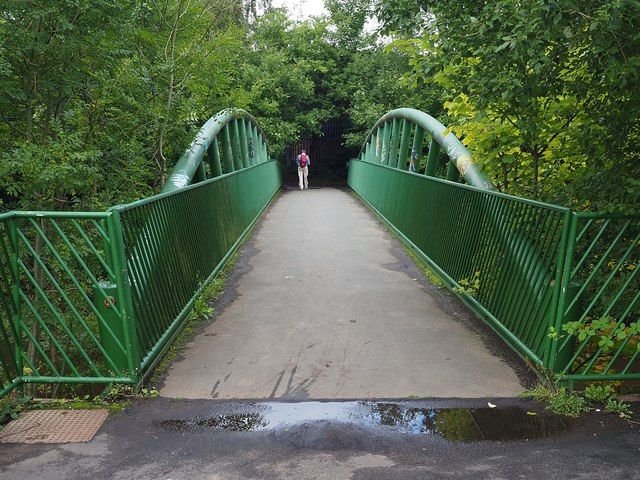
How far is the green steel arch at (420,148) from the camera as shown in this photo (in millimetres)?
8305

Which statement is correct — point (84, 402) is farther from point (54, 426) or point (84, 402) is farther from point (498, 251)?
point (498, 251)

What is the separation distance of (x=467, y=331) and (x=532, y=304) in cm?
125

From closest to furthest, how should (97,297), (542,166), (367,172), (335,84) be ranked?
(97,297), (542,166), (367,172), (335,84)

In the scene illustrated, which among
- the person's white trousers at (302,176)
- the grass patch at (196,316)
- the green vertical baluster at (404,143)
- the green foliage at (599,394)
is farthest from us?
the person's white trousers at (302,176)

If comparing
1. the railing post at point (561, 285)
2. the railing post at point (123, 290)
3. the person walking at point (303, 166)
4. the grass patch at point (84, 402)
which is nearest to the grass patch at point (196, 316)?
the grass patch at point (84, 402)

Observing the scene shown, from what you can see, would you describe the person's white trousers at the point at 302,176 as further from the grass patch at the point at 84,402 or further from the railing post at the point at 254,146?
the grass patch at the point at 84,402

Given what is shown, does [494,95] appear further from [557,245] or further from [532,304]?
[532,304]

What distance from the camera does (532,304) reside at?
14.9ft

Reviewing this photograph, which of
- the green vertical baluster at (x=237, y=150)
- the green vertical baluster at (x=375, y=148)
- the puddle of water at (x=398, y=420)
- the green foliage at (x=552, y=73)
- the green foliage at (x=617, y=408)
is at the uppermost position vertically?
the green foliage at (x=552, y=73)

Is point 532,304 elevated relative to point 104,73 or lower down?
lower down

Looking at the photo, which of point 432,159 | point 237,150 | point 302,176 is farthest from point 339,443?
point 302,176

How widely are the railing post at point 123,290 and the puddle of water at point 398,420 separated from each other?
0.59 metres

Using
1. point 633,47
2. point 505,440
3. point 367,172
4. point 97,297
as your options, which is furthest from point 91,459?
point 367,172

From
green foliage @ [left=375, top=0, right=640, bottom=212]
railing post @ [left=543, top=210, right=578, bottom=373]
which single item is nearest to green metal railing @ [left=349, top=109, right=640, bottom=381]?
railing post @ [left=543, top=210, right=578, bottom=373]
